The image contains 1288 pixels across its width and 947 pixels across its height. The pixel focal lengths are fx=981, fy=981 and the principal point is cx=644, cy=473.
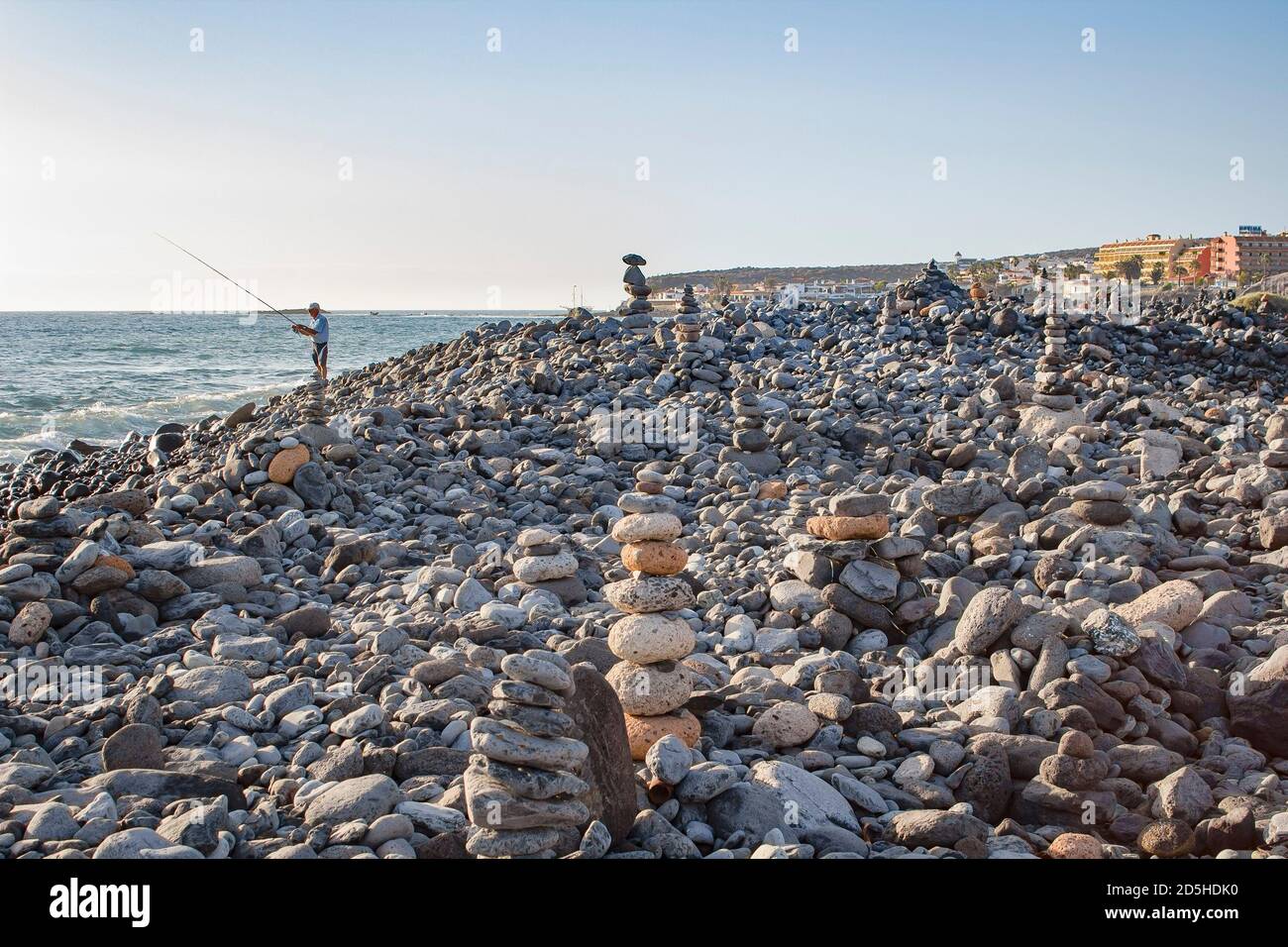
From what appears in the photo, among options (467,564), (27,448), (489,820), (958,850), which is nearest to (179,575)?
(467,564)

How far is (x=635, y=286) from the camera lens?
1931 centimetres

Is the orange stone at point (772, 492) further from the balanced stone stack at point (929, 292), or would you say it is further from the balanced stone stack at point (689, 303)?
the balanced stone stack at point (929, 292)

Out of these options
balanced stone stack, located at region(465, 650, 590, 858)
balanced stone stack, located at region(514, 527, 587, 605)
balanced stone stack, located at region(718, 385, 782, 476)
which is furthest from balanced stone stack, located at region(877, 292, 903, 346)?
balanced stone stack, located at region(465, 650, 590, 858)

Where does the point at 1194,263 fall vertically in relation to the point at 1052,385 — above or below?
above

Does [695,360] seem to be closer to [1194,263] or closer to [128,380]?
[128,380]

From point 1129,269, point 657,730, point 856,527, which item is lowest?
point 657,730

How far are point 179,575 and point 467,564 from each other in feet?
8.11

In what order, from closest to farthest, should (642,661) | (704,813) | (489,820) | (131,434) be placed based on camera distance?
1. (489,820)
2. (704,813)
3. (642,661)
4. (131,434)

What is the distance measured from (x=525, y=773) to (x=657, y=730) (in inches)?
63.5

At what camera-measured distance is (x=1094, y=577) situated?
Result: 8273mm

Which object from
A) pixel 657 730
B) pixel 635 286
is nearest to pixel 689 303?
pixel 635 286

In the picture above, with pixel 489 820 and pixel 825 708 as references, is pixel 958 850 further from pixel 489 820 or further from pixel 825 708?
pixel 489 820

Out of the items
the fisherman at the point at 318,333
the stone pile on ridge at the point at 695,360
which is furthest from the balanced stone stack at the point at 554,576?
the fisherman at the point at 318,333

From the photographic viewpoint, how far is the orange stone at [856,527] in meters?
8.24
